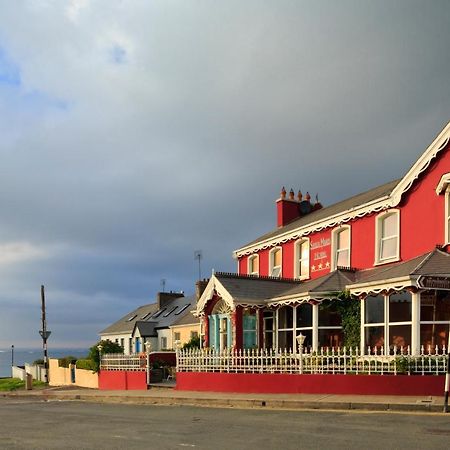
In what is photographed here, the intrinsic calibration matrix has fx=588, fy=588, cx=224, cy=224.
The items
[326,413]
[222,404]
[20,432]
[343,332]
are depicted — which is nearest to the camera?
[20,432]

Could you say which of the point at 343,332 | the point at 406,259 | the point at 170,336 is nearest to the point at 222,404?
the point at 343,332

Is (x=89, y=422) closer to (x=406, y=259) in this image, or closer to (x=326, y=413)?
(x=326, y=413)

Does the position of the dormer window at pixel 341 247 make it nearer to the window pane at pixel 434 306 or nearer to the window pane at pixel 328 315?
the window pane at pixel 328 315

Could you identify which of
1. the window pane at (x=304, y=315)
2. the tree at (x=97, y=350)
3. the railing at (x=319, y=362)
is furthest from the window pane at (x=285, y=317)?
the tree at (x=97, y=350)

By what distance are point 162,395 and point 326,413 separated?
7693 millimetres

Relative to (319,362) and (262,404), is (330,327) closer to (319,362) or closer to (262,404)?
(319,362)

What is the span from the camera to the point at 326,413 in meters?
14.2

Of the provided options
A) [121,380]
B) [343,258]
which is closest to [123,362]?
[121,380]

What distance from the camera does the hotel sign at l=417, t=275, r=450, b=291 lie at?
55.6ft

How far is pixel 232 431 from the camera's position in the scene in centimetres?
1170

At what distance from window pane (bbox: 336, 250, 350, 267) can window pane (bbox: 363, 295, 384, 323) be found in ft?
13.1

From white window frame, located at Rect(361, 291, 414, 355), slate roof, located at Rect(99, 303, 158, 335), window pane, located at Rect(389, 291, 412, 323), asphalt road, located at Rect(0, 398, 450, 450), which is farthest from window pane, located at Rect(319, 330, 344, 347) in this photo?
slate roof, located at Rect(99, 303, 158, 335)

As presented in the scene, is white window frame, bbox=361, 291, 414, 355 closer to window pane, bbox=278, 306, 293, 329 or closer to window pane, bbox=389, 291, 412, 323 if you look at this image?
window pane, bbox=389, 291, 412, 323

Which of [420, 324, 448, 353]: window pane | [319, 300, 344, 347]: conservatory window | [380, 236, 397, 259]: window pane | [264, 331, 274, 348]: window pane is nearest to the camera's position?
[420, 324, 448, 353]: window pane
